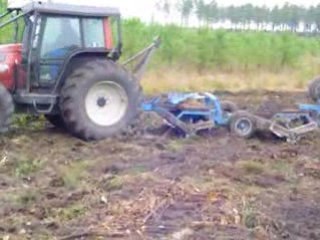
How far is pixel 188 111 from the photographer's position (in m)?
10.4

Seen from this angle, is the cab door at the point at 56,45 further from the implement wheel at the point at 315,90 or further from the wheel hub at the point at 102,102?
the implement wheel at the point at 315,90

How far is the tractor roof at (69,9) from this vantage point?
9.77 meters

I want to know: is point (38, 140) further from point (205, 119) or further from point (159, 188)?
point (159, 188)

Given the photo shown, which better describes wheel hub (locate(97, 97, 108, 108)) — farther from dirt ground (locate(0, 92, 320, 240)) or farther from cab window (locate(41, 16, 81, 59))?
cab window (locate(41, 16, 81, 59))

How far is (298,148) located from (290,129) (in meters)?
0.54

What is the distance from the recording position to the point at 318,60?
27.1 m

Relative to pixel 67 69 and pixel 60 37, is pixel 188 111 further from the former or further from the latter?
pixel 60 37

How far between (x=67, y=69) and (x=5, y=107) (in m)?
1.15

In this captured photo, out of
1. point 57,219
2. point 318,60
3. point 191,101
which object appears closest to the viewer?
point 57,219

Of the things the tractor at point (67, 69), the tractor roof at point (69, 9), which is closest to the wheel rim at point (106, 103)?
the tractor at point (67, 69)

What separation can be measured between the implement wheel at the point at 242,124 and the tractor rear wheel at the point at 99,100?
1.37m

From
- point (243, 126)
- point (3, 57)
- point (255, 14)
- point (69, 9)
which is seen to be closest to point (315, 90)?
point (243, 126)

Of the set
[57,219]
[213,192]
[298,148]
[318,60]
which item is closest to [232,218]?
[213,192]

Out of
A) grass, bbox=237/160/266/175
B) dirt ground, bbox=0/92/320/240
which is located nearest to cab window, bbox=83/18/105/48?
dirt ground, bbox=0/92/320/240
